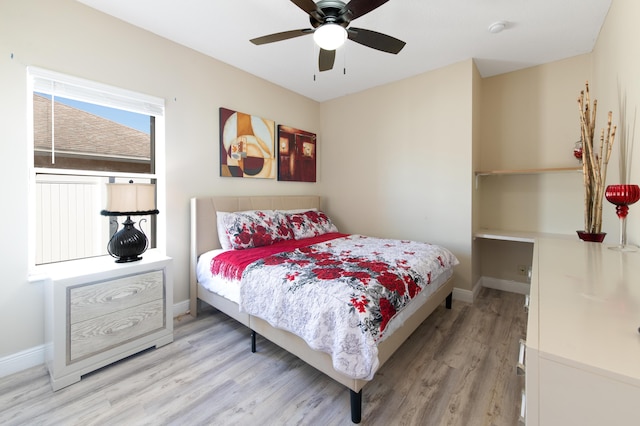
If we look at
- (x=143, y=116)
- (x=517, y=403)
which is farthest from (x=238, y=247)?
(x=517, y=403)

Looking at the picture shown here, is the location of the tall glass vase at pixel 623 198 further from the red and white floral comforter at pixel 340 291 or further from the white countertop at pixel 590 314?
the red and white floral comforter at pixel 340 291

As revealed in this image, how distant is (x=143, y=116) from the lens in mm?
2596

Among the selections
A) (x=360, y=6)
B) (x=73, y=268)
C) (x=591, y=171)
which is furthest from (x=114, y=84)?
(x=591, y=171)

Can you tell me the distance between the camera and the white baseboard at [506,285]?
330cm

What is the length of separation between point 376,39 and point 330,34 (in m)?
0.39

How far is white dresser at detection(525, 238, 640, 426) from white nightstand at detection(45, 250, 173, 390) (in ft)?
7.71

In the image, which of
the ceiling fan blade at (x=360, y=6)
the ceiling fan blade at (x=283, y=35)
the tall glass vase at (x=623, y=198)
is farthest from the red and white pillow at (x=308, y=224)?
the tall glass vase at (x=623, y=198)

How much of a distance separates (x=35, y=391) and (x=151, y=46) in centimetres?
277

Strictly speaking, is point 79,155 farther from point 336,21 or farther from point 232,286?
point 336,21

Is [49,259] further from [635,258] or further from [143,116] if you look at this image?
[635,258]

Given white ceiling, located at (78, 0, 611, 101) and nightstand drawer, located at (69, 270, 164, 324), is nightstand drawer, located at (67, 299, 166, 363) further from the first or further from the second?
white ceiling, located at (78, 0, 611, 101)

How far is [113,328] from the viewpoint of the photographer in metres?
1.94

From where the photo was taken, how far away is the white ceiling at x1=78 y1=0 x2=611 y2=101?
2135 mm

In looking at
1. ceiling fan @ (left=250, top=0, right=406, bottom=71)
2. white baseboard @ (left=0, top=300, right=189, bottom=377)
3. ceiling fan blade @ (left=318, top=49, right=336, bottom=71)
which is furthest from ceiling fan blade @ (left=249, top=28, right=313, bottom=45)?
white baseboard @ (left=0, top=300, right=189, bottom=377)
